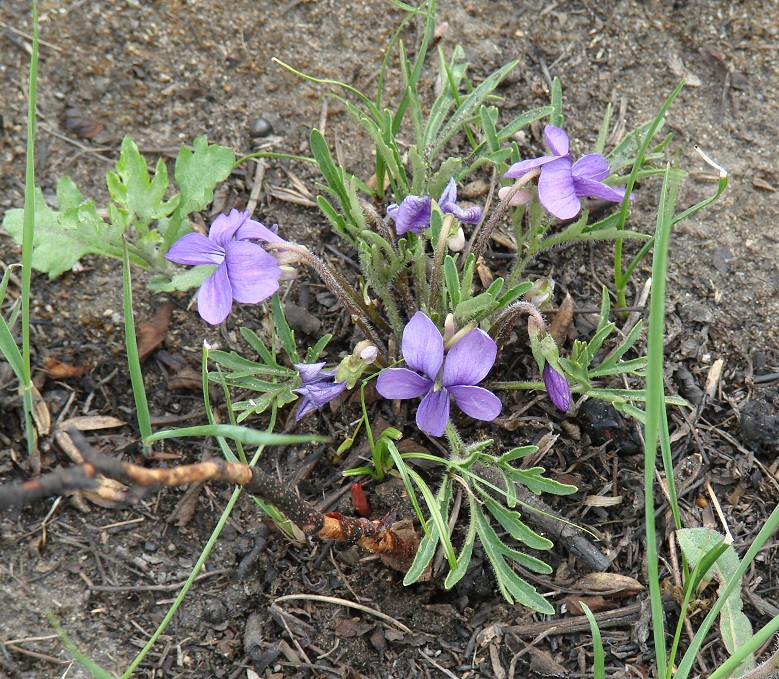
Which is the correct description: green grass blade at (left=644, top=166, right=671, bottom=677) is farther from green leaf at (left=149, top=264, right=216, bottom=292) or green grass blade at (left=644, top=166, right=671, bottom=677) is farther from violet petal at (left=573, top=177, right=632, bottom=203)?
green leaf at (left=149, top=264, right=216, bottom=292)

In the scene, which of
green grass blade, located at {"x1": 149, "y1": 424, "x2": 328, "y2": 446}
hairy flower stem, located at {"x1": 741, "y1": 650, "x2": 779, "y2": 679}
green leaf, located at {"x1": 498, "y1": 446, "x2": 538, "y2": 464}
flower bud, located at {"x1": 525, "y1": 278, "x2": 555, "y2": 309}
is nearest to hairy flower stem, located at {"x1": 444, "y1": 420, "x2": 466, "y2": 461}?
green leaf, located at {"x1": 498, "y1": 446, "x2": 538, "y2": 464}

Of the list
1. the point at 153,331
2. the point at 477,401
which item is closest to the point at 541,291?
the point at 477,401

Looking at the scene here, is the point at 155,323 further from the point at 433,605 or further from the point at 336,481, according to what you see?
the point at 433,605

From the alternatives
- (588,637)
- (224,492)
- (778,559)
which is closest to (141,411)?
(224,492)

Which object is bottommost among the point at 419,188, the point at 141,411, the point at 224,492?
the point at 224,492

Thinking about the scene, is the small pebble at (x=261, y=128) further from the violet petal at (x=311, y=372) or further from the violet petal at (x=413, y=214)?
the violet petal at (x=311, y=372)
